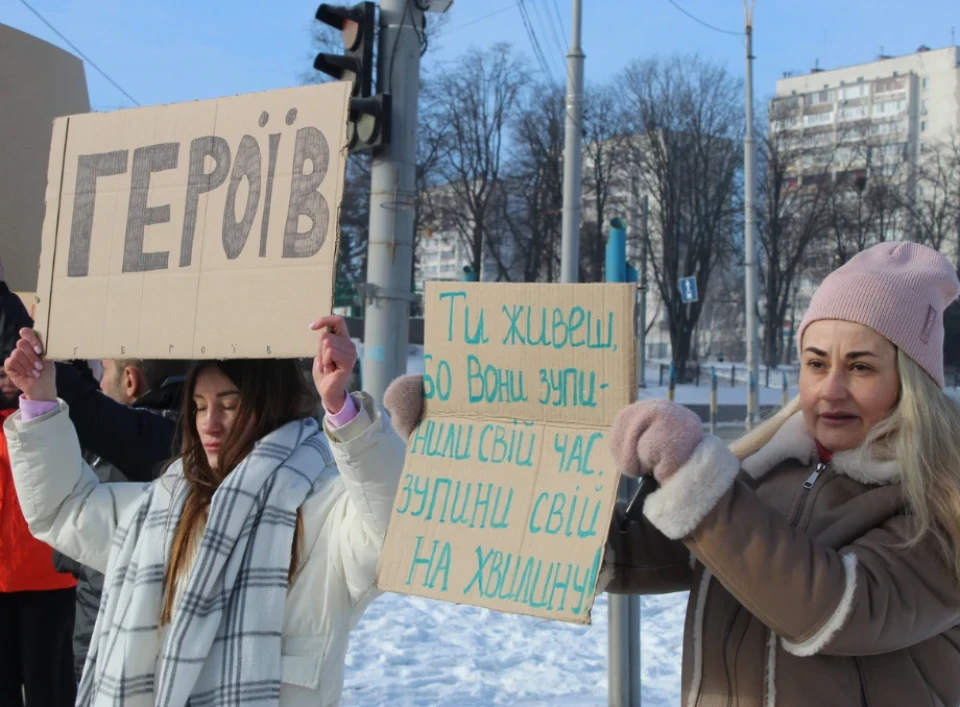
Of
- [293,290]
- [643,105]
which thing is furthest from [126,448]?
[643,105]

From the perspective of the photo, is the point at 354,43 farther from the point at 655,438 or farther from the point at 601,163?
the point at 601,163

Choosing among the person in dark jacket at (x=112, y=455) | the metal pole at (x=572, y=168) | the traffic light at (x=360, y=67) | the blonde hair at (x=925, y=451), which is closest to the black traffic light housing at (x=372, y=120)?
the traffic light at (x=360, y=67)

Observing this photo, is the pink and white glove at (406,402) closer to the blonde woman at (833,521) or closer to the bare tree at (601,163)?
the blonde woman at (833,521)

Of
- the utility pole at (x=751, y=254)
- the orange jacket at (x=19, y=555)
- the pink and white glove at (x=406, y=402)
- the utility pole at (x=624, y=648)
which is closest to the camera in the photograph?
the pink and white glove at (x=406, y=402)

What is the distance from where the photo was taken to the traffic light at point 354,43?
5.65m

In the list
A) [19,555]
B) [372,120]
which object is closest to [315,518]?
[19,555]

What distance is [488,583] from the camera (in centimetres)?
181

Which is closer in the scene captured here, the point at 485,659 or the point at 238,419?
the point at 238,419

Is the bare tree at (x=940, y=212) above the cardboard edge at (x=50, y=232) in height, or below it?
above

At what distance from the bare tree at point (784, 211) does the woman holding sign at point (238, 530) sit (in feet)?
132

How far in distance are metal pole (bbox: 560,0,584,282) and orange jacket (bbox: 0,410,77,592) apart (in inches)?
314

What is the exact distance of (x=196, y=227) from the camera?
227 centimetres

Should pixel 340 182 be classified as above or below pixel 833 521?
above

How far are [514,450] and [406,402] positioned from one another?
0.25m
